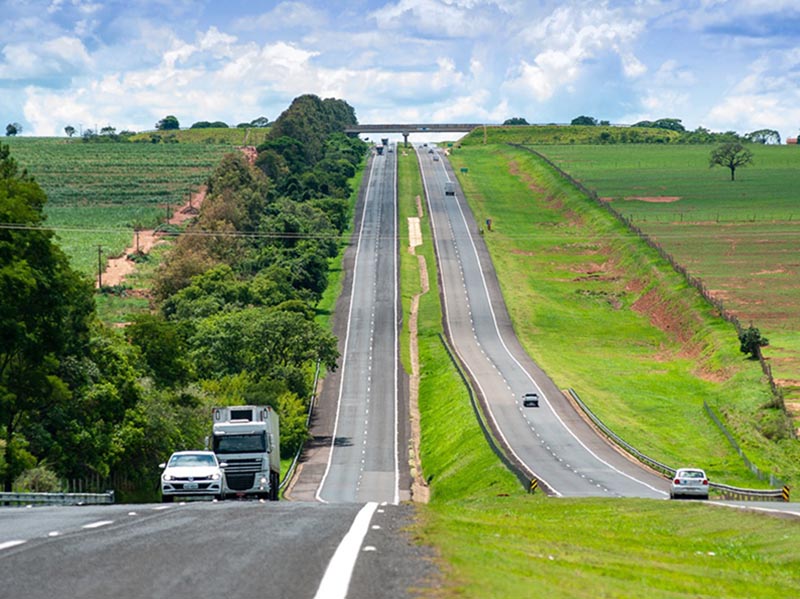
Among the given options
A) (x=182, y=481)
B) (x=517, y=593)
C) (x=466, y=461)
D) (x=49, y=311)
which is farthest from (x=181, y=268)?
(x=517, y=593)

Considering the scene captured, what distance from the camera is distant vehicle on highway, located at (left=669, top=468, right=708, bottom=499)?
60.1 m

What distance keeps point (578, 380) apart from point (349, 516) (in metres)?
87.9

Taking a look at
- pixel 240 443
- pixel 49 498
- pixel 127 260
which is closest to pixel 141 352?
pixel 240 443

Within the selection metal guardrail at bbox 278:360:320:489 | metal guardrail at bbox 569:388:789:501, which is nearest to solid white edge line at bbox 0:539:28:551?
metal guardrail at bbox 569:388:789:501

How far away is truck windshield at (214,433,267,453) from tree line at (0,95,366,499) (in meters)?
11.3

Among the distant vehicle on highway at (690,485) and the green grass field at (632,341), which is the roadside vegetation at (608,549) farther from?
the green grass field at (632,341)

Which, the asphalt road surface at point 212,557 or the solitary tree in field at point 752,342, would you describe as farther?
the solitary tree in field at point 752,342

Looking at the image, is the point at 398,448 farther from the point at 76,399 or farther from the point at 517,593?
the point at 517,593

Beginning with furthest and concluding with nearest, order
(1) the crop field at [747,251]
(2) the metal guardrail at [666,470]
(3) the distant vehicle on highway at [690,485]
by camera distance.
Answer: (1) the crop field at [747,251]
(2) the metal guardrail at [666,470]
(3) the distant vehicle on highway at [690,485]

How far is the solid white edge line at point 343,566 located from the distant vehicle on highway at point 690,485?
132 ft

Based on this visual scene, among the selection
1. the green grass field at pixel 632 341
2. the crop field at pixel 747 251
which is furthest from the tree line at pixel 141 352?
the crop field at pixel 747 251

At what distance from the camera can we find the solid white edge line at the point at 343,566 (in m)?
14.4

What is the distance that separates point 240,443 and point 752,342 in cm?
6806

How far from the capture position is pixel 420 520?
2428 centimetres
